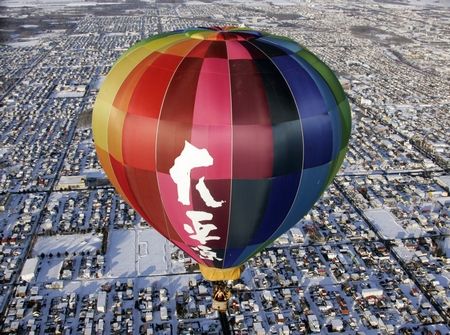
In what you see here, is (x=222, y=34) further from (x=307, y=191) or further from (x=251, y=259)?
(x=251, y=259)

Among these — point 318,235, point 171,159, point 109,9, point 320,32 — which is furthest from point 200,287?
point 109,9

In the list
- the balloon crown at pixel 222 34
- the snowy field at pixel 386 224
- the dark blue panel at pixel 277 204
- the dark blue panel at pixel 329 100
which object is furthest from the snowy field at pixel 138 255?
the balloon crown at pixel 222 34

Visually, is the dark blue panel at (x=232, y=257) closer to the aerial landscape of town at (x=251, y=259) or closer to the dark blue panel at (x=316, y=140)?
the dark blue panel at (x=316, y=140)

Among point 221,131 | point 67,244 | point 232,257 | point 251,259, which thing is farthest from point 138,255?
point 221,131

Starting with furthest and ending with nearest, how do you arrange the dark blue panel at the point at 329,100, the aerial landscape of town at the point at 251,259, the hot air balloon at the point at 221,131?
the aerial landscape of town at the point at 251,259
the dark blue panel at the point at 329,100
the hot air balloon at the point at 221,131

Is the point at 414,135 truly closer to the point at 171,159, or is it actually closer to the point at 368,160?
the point at 368,160

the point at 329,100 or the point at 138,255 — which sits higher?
the point at 329,100

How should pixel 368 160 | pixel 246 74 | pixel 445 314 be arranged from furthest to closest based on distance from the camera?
pixel 368 160, pixel 445 314, pixel 246 74
